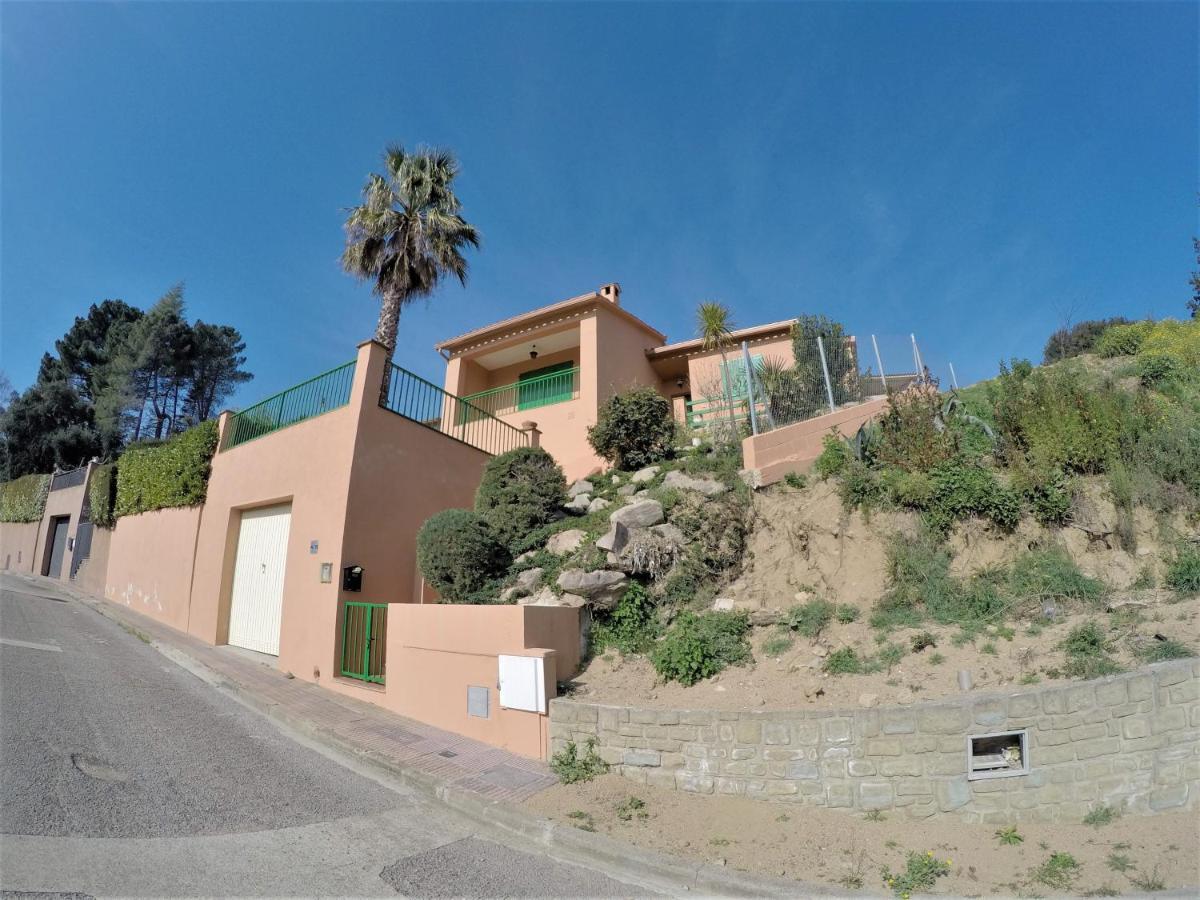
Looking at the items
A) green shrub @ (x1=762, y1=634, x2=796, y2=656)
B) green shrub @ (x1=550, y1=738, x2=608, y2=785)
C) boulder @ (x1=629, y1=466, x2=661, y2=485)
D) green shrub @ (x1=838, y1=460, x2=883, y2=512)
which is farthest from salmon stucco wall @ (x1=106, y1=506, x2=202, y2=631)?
green shrub @ (x1=838, y1=460, x2=883, y2=512)

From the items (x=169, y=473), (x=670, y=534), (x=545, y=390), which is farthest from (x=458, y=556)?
(x=169, y=473)

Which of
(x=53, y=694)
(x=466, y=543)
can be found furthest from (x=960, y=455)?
(x=53, y=694)

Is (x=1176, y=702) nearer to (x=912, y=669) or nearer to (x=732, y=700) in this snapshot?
(x=912, y=669)

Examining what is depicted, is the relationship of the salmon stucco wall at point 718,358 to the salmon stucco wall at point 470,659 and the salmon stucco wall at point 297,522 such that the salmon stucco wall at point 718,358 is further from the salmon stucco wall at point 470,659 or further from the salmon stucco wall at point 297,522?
the salmon stucco wall at point 470,659

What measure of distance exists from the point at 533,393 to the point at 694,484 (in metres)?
7.28

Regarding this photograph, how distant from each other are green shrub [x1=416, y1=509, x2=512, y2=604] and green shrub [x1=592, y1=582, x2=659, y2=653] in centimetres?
188

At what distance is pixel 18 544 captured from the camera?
84.9 ft

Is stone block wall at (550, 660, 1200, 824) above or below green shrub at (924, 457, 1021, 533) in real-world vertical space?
below

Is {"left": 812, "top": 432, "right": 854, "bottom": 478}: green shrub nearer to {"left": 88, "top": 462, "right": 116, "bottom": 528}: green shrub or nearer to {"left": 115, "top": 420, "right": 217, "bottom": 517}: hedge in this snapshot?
{"left": 115, "top": 420, "right": 217, "bottom": 517}: hedge

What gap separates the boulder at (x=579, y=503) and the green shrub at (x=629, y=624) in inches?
113

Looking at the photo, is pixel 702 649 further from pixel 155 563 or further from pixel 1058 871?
pixel 155 563

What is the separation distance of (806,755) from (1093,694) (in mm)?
2162

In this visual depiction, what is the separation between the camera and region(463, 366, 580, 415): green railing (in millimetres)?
14711

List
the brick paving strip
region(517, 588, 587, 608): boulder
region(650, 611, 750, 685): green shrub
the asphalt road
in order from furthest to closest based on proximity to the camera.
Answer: region(517, 588, 587, 608): boulder < region(650, 611, 750, 685): green shrub < the brick paving strip < the asphalt road
